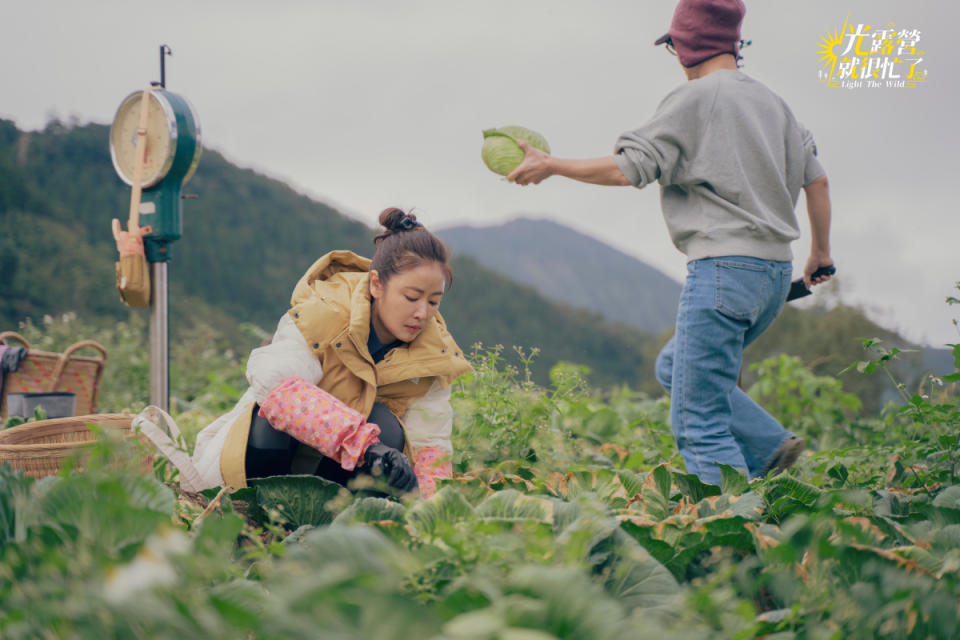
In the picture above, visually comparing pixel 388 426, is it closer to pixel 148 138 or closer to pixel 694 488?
pixel 694 488

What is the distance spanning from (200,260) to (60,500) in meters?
13.7

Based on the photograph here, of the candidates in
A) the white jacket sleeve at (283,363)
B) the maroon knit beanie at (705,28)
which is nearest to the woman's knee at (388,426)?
the white jacket sleeve at (283,363)

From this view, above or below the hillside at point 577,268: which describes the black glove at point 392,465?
above

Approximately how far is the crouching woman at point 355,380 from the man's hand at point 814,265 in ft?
4.41

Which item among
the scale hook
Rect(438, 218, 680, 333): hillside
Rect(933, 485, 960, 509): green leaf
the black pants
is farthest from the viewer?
Rect(438, 218, 680, 333): hillside

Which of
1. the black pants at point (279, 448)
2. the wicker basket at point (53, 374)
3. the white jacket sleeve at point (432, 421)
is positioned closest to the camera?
the black pants at point (279, 448)

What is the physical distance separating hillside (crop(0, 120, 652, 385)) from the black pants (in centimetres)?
445

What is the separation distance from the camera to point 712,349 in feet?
7.20

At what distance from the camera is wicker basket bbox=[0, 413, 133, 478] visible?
1.89m

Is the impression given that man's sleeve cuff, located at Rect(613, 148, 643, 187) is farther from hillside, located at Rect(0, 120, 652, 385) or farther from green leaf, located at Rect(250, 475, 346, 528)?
hillside, located at Rect(0, 120, 652, 385)

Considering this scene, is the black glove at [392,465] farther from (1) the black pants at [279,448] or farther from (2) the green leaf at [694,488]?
(2) the green leaf at [694,488]

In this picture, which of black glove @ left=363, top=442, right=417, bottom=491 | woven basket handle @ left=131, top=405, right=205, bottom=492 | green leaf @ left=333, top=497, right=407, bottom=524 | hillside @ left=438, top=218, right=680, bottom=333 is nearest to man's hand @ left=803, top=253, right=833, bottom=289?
black glove @ left=363, top=442, right=417, bottom=491

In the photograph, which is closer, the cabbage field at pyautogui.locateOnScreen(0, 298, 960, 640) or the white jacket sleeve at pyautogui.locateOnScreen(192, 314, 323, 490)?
the cabbage field at pyautogui.locateOnScreen(0, 298, 960, 640)

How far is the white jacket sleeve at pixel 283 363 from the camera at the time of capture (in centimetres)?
186
